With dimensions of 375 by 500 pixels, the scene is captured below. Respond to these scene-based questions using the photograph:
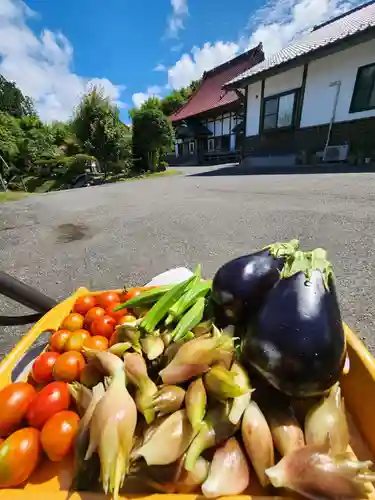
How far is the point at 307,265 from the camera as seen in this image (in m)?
1.05

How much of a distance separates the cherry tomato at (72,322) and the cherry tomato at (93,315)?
0.03m

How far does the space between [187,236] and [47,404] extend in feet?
12.0

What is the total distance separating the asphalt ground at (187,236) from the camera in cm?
317

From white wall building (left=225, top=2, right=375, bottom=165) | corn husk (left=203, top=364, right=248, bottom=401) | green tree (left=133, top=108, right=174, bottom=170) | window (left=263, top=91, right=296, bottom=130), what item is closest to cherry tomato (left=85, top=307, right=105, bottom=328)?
corn husk (left=203, top=364, right=248, bottom=401)

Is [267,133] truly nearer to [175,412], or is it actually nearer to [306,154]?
[306,154]

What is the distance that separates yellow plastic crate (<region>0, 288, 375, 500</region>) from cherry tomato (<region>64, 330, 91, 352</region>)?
23cm

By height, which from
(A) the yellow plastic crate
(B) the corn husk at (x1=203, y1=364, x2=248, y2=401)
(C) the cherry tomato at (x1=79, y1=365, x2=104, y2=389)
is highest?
(B) the corn husk at (x1=203, y1=364, x2=248, y2=401)

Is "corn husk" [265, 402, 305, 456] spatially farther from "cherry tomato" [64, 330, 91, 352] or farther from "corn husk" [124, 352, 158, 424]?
"cherry tomato" [64, 330, 91, 352]

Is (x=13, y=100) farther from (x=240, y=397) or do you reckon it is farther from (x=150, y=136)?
(x=240, y=397)

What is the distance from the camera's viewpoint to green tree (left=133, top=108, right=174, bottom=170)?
16.6 m

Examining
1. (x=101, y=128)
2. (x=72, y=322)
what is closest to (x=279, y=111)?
(x=101, y=128)

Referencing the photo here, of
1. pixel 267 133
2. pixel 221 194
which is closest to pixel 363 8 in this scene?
pixel 267 133

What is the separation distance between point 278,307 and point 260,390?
313 millimetres

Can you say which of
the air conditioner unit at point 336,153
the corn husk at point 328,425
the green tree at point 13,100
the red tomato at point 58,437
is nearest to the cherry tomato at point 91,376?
the red tomato at point 58,437
